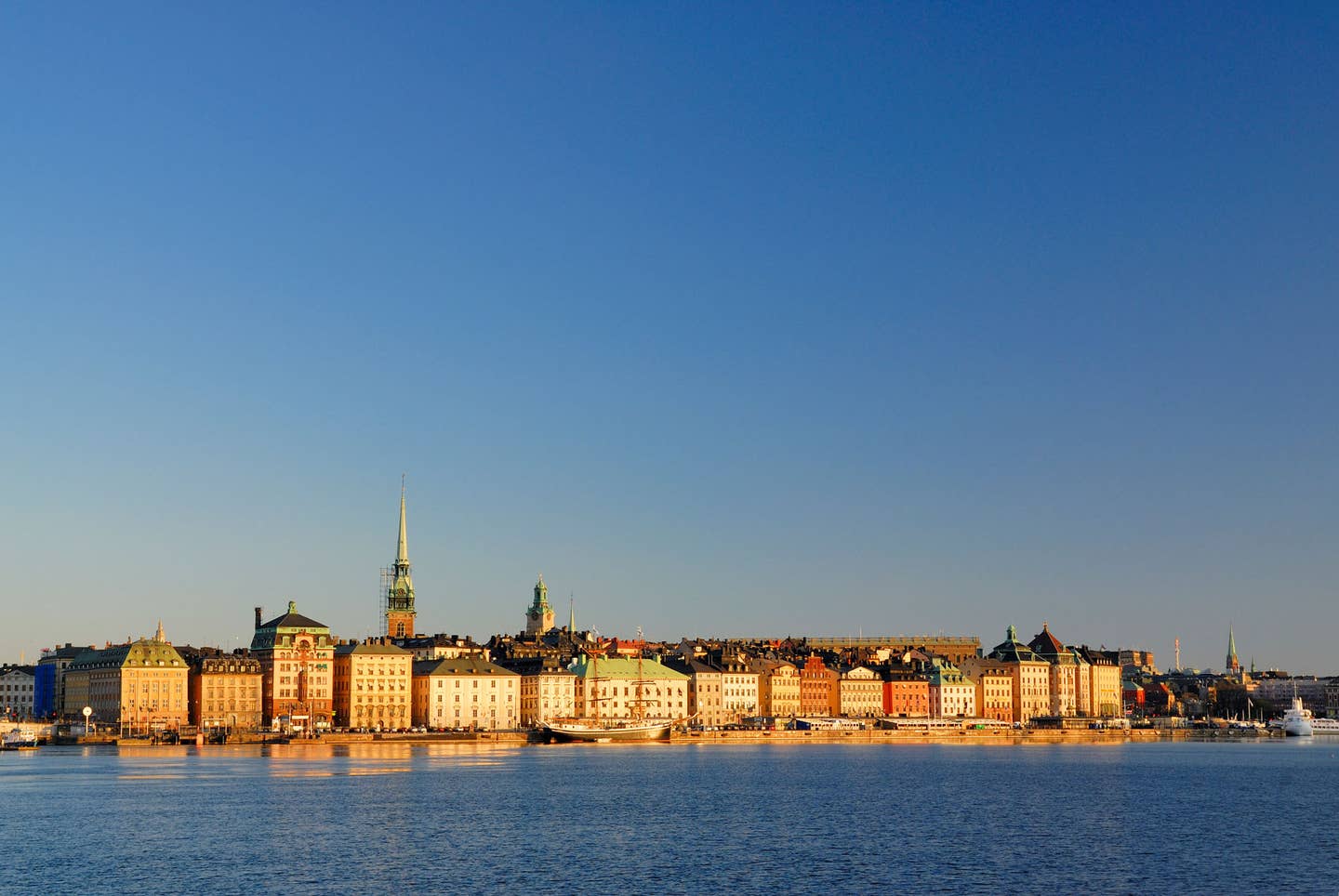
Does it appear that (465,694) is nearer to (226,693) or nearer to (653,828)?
(226,693)

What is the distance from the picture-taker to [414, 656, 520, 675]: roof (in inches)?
7559

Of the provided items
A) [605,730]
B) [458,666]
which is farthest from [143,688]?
[605,730]

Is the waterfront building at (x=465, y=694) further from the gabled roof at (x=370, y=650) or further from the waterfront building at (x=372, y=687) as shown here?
the gabled roof at (x=370, y=650)

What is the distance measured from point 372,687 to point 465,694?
37.2 feet

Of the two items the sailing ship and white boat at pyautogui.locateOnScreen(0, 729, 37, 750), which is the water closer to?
white boat at pyautogui.locateOnScreen(0, 729, 37, 750)

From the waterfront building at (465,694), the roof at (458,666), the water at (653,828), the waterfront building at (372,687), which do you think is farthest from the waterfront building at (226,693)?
the water at (653,828)

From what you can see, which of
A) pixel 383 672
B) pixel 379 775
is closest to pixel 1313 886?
pixel 379 775

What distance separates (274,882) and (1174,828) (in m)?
41.1

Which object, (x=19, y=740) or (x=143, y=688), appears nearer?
(x=19, y=740)

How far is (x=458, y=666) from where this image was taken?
194 metres

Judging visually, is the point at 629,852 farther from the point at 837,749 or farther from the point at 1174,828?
the point at 837,749

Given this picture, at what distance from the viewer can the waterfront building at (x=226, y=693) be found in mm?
179875

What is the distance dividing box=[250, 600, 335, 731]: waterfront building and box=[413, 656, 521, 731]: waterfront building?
10.5 metres

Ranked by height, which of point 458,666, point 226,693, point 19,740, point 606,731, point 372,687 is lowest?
point 606,731
